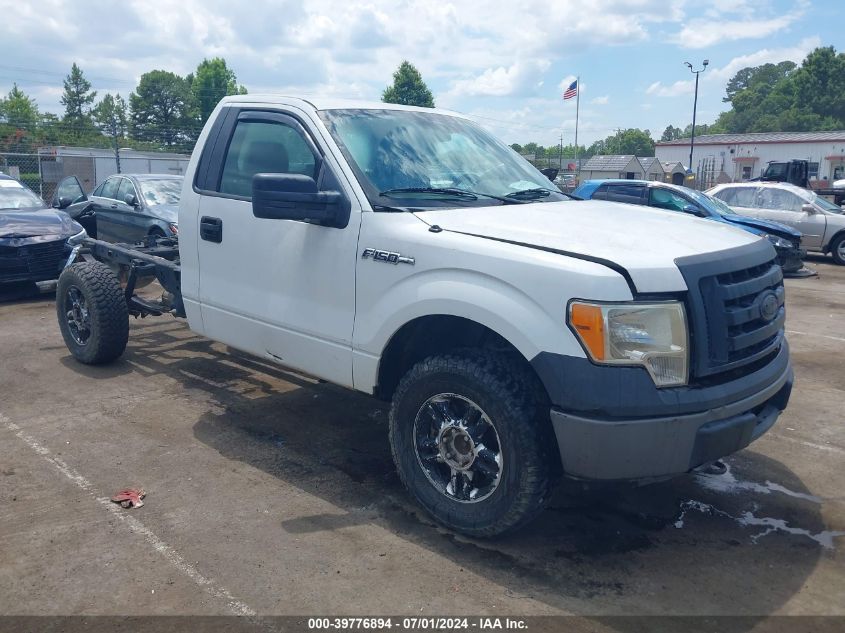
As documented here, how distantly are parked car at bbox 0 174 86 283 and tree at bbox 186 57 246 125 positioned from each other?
6599 centimetres

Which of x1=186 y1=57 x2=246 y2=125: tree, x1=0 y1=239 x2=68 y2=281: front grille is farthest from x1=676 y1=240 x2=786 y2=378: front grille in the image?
x1=186 y1=57 x2=246 y2=125: tree

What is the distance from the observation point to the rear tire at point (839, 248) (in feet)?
52.4

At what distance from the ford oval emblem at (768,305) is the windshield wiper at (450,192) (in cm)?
146

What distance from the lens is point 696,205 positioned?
12914 millimetres

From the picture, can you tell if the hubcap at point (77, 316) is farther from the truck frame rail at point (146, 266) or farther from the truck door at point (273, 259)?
the truck door at point (273, 259)

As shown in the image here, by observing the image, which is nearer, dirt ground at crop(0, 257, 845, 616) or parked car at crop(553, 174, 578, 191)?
dirt ground at crop(0, 257, 845, 616)

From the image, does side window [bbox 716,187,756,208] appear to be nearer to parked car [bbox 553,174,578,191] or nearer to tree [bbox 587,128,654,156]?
parked car [bbox 553,174,578,191]

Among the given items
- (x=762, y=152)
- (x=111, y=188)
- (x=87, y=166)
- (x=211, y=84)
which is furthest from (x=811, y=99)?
(x=111, y=188)

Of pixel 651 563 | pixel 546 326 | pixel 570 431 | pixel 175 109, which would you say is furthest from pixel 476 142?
pixel 175 109

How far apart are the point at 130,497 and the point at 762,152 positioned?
2506 inches

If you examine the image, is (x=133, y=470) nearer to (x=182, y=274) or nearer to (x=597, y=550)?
(x=182, y=274)

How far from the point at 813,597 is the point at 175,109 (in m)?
95.9

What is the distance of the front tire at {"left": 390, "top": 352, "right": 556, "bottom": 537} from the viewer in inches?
134

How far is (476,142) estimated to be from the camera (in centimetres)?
489
